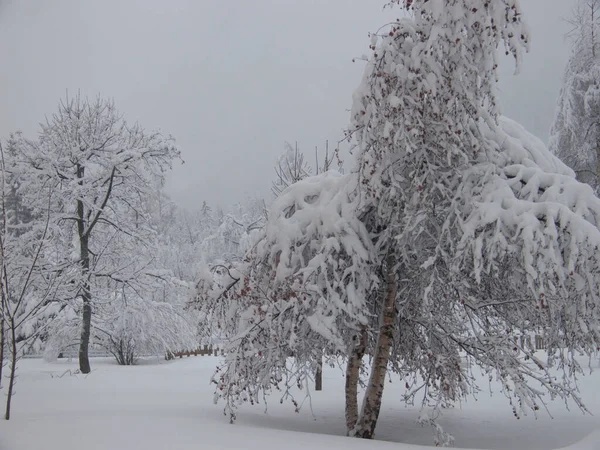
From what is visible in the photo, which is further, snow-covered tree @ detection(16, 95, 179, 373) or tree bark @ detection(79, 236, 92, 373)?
snow-covered tree @ detection(16, 95, 179, 373)

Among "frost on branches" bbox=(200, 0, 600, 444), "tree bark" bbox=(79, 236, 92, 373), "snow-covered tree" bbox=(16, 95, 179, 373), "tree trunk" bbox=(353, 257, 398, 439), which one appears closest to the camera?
"frost on branches" bbox=(200, 0, 600, 444)

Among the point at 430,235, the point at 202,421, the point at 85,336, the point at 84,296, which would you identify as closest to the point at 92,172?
the point at 84,296

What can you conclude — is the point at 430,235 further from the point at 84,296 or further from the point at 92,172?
the point at 92,172

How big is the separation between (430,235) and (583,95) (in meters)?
10.1

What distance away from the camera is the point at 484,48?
5.75 metres

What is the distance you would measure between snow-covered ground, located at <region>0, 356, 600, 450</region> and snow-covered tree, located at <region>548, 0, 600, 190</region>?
6.02 metres

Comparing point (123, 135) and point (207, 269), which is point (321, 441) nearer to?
point (207, 269)

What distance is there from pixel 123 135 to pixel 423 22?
12407 mm

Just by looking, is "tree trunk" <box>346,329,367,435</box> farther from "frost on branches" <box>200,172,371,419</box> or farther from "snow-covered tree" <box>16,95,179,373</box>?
"snow-covered tree" <box>16,95,179,373</box>

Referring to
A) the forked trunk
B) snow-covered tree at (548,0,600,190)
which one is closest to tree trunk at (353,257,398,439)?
snow-covered tree at (548,0,600,190)

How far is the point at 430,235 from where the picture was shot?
19.0 feet

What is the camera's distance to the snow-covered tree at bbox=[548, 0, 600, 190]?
12.6m

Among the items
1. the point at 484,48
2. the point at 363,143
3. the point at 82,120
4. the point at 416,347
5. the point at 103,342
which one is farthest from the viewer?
the point at 103,342

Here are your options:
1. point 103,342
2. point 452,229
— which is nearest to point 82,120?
point 103,342
